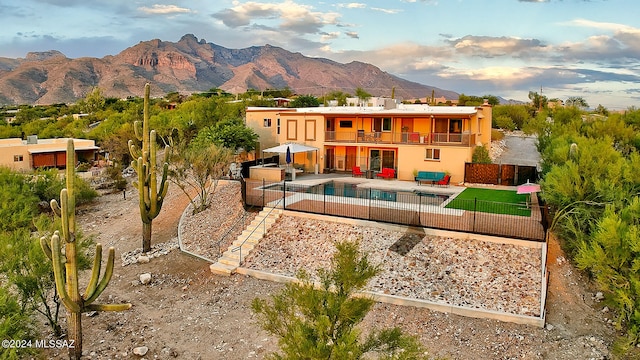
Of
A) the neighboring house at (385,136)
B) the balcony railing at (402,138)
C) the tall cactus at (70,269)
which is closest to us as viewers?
the tall cactus at (70,269)

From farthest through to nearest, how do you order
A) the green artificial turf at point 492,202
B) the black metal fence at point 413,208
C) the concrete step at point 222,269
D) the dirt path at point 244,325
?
1. the green artificial turf at point 492,202
2. the concrete step at point 222,269
3. the black metal fence at point 413,208
4. the dirt path at point 244,325

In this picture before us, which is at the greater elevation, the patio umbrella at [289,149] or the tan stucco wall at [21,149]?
the patio umbrella at [289,149]

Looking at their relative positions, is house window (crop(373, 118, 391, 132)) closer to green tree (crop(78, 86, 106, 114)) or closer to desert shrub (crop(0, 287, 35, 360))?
desert shrub (crop(0, 287, 35, 360))

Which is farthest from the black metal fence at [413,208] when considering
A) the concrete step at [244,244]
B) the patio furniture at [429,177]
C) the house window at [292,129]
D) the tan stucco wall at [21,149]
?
the tan stucco wall at [21,149]

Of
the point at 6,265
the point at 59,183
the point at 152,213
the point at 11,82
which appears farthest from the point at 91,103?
the point at 11,82

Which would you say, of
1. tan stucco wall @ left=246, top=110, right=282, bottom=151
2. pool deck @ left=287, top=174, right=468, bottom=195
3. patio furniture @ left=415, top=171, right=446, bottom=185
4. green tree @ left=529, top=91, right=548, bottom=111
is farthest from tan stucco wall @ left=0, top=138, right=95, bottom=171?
green tree @ left=529, top=91, right=548, bottom=111

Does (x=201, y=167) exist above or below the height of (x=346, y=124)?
below

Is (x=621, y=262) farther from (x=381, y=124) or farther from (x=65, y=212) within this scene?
(x=381, y=124)

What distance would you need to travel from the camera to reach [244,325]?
554 inches

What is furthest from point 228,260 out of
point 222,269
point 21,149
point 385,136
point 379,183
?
point 21,149

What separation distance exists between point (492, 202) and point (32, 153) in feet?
124

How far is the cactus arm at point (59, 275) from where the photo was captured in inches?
461

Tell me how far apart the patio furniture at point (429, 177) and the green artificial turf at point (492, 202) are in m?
2.05

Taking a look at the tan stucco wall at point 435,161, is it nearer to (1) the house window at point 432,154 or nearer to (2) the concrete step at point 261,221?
(1) the house window at point 432,154
